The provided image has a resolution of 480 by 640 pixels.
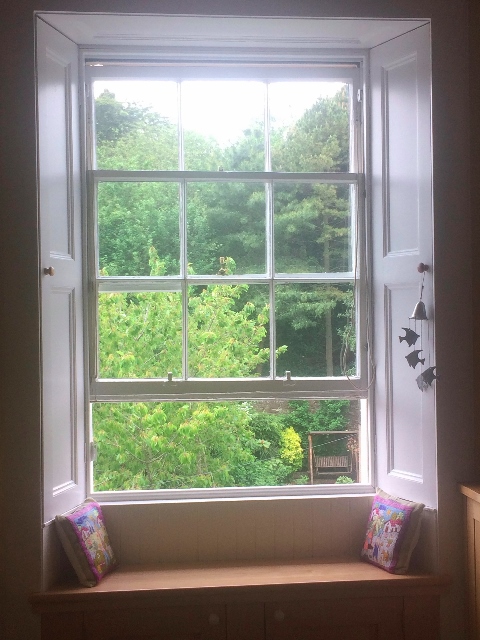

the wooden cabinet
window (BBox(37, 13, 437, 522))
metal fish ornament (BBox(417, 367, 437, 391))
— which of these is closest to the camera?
the wooden cabinet

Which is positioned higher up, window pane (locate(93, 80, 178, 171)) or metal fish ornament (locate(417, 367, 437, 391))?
window pane (locate(93, 80, 178, 171))

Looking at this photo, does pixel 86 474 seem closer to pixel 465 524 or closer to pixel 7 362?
pixel 7 362

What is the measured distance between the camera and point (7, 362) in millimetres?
2611

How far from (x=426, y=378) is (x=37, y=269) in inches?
65.8

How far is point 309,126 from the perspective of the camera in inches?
122

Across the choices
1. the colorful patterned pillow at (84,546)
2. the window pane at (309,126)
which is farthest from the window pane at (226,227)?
the colorful patterned pillow at (84,546)

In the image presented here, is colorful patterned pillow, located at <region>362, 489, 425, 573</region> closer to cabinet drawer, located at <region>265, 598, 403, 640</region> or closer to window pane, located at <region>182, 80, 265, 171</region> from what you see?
cabinet drawer, located at <region>265, 598, 403, 640</region>

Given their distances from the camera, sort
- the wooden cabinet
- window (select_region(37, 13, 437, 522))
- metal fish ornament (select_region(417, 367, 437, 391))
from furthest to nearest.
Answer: window (select_region(37, 13, 437, 522)) → metal fish ornament (select_region(417, 367, 437, 391)) → the wooden cabinet

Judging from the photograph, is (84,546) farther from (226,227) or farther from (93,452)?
(226,227)

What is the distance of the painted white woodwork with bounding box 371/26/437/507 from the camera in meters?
2.78

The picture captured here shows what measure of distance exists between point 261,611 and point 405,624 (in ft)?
1.99

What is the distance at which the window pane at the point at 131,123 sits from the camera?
3.05 metres

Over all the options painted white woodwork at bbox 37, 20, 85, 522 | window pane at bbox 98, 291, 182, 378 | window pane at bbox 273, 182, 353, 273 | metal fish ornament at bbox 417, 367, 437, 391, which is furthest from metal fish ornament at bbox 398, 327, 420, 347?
painted white woodwork at bbox 37, 20, 85, 522

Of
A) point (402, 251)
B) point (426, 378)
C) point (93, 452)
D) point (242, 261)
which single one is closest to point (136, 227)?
point (242, 261)
